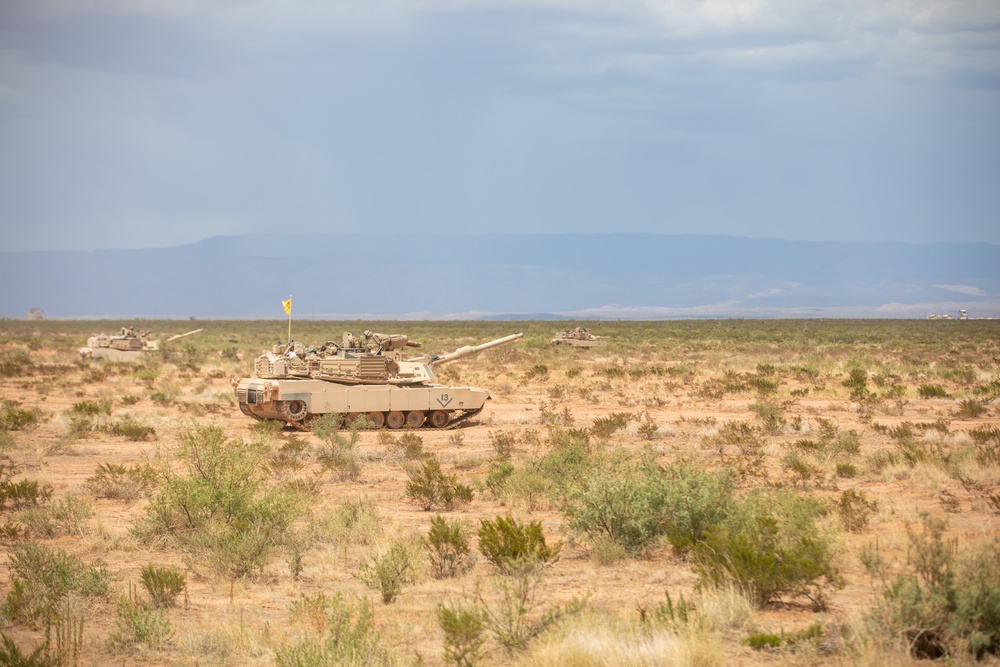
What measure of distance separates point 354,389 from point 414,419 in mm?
1623

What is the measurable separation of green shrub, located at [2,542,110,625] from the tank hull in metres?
12.4

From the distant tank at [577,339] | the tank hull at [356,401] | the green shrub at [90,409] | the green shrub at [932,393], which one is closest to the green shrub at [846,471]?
the tank hull at [356,401]

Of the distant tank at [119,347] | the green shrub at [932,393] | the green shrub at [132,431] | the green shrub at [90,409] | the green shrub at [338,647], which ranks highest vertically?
the distant tank at [119,347]

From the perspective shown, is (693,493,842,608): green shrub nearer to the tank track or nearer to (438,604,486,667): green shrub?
→ (438,604,486,667): green shrub

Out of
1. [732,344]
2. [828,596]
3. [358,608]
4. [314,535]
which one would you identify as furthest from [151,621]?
[732,344]

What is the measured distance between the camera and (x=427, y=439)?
2241cm

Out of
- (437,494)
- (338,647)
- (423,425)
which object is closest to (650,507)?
(437,494)

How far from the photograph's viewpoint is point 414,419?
2406 centimetres

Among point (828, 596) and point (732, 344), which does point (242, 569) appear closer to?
point (828, 596)

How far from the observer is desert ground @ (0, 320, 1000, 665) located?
313 inches

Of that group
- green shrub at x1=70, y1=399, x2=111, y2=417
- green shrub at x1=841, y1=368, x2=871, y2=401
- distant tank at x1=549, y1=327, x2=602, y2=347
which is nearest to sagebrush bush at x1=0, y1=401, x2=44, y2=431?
green shrub at x1=70, y1=399, x2=111, y2=417

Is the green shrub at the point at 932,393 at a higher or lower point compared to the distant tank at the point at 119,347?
lower

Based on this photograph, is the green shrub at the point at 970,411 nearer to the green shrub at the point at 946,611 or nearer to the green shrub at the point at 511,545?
the green shrub at the point at 511,545

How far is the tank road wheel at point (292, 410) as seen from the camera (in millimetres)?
23016
